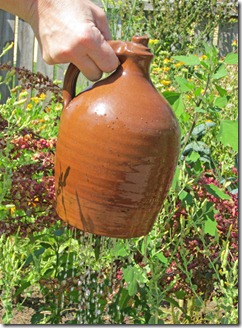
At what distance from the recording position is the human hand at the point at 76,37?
186cm

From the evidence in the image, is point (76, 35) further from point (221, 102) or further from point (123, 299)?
point (123, 299)

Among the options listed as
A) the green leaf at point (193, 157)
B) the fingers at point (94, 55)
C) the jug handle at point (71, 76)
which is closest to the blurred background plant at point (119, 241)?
the green leaf at point (193, 157)

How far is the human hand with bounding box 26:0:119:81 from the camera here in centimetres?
186

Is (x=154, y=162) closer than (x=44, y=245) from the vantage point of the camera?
Yes

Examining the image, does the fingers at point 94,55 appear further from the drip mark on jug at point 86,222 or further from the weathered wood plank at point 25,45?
the weathered wood plank at point 25,45

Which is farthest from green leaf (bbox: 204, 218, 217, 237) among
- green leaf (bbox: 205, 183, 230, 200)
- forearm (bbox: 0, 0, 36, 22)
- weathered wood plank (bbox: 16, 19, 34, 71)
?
weathered wood plank (bbox: 16, 19, 34, 71)

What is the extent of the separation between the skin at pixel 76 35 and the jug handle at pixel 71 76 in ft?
0.14

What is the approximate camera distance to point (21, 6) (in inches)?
83.3

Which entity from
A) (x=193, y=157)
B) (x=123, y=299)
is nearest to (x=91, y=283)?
(x=123, y=299)

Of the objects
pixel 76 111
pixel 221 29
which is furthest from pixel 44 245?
pixel 221 29

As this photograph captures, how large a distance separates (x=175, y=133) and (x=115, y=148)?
19 cm

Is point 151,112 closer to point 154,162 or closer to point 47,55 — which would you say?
point 154,162

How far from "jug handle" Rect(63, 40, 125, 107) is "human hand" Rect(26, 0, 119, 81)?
0.04 metres

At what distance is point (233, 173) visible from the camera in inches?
123
